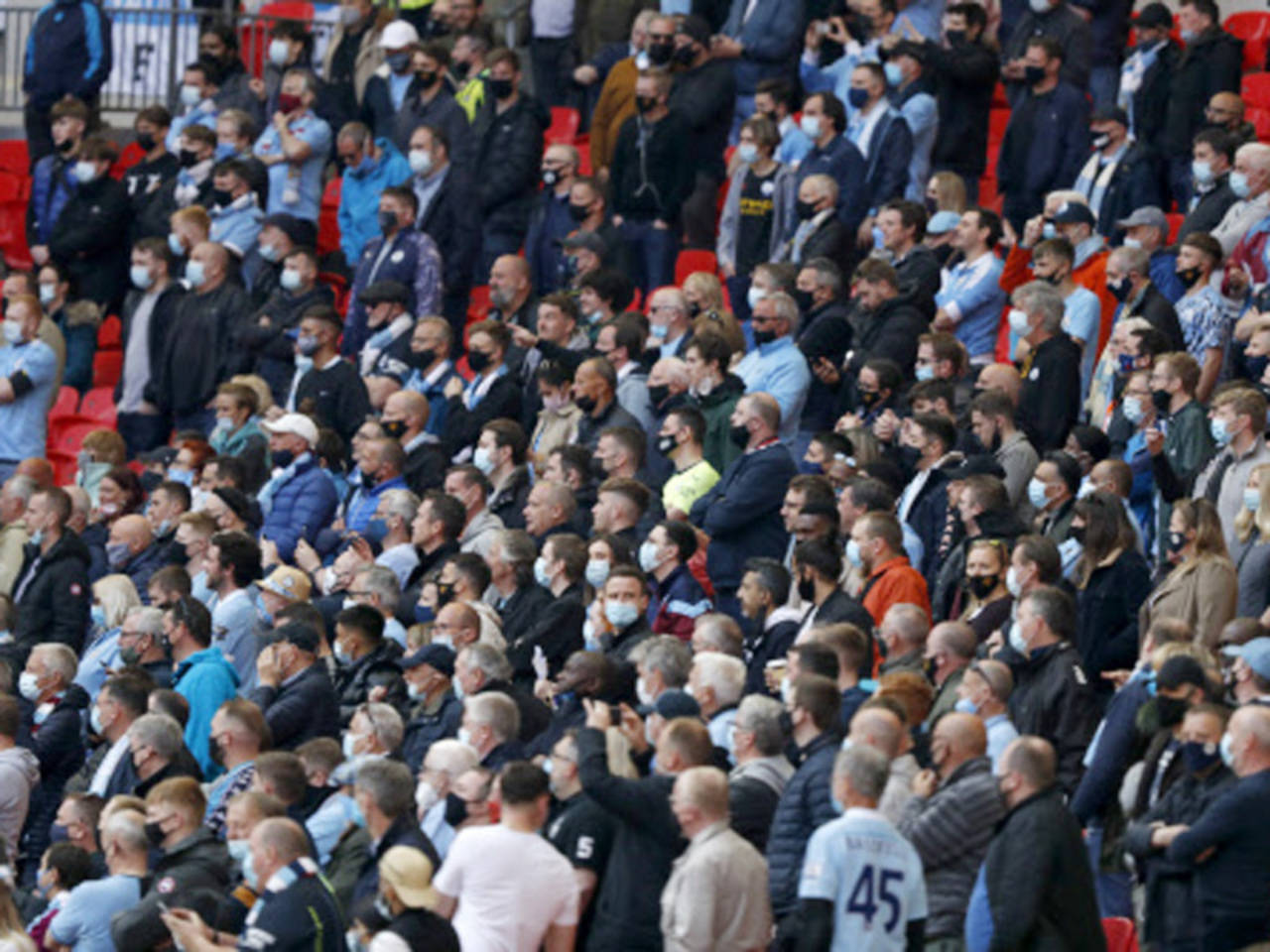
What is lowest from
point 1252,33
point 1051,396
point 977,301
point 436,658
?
point 436,658

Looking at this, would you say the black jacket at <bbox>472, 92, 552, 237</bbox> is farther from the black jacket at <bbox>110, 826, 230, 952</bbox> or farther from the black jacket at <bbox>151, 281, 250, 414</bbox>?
the black jacket at <bbox>110, 826, 230, 952</bbox>

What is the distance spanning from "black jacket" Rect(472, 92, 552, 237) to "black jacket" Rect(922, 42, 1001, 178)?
2666mm

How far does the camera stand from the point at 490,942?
1041cm

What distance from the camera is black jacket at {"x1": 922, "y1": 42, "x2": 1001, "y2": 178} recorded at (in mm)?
18797

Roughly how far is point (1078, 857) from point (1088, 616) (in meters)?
2.90

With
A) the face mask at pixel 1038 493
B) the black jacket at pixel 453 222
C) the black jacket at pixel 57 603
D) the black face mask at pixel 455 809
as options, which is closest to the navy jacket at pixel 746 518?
the face mask at pixel 1038 493

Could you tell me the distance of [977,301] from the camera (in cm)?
1661

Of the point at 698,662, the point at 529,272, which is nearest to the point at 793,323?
the point at 529,272

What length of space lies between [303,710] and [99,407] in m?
7.56

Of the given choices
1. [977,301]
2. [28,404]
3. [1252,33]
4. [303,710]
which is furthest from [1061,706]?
[1252,33]

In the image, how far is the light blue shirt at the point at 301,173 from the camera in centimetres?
2036

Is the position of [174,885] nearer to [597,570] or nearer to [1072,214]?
[597,570]

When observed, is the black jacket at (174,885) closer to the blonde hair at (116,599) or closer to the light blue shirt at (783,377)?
the blonde hair at (116,599)

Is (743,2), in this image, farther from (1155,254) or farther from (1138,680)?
(1138,680)
